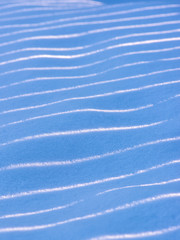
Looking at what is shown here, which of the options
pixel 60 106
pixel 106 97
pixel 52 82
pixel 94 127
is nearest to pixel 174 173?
pixel 94 127

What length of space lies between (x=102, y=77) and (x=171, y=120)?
0.49m

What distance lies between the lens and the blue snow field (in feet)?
3.67

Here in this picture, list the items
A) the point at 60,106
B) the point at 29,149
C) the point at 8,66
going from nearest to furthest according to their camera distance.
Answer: the point at 29,149 < the point at 60,106 < the point at 8,66

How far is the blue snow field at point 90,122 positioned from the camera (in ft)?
3.67

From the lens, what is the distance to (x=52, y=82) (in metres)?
1.67

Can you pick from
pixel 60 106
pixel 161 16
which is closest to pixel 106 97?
pixel 60 106

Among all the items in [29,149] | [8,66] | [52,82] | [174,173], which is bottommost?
[174,173]

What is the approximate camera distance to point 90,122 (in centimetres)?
142

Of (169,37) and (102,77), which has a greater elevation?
(169,37)

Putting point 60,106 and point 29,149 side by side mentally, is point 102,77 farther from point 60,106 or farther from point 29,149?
point 29,149

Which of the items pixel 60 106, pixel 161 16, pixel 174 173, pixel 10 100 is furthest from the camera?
pixel 161 16

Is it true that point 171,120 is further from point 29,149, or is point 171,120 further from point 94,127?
point 29,149

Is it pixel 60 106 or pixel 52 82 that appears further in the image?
pixel 52 82

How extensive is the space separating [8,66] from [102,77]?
0.60 m
